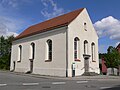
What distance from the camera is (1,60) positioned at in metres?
50.7

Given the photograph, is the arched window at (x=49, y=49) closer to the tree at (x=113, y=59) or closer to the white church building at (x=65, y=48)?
the white church building at (x=65, y=48)

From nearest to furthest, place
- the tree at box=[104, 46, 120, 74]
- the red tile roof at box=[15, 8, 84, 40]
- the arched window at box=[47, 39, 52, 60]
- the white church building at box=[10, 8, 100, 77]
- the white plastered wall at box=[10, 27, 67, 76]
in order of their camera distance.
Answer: the white church building at box=[10, 8, 100, 77] → the white plastered wall at box=[10, 27, 67, 76] → the red tile roof at box=[15, 8, 84, 40] → the arched window at box=[47, 39, 52, 60] → the tree at box=[104, 46, 120, 74]

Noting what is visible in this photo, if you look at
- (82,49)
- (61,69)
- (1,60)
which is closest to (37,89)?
(61,69)

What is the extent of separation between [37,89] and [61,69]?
13701 millimetres

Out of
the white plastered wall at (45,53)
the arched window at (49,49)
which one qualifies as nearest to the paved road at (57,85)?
the white plastered wall at (45,53)

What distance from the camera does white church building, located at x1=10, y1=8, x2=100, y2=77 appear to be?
26422mm

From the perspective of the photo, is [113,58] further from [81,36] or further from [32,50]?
[32,50]

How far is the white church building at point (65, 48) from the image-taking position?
1040 inches

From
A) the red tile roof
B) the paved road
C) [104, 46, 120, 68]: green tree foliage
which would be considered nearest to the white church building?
the red tile roof

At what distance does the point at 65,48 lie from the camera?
26.4m

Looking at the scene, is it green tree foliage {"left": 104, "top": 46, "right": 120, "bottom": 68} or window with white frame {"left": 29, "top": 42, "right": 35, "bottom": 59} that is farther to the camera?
green tree foliage {"left": 104, "top": 46, "right": 120, "bottom": 68}

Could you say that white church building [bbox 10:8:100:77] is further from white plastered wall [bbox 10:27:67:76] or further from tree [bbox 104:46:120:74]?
tree [bbox 104:46:120:74]

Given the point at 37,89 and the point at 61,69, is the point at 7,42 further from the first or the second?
the point at 37,89

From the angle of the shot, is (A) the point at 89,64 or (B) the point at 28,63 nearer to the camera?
(A) the point at 89,64
